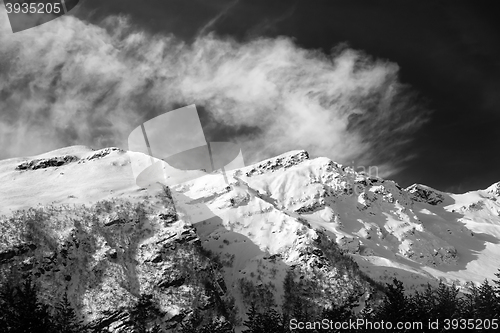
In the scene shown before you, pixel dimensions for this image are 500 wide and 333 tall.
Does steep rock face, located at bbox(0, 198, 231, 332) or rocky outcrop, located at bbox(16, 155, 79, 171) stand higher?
rocky outcrop, located at bbox(16, 155, 79, 171)

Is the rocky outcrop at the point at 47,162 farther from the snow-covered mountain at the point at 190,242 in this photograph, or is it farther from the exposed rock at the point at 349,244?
the exposed rock at the point at 349,244

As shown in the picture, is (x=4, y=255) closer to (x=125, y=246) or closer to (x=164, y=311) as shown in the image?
(x=125, y=246)

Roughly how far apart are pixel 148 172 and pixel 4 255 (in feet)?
214

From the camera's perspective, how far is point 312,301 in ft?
332

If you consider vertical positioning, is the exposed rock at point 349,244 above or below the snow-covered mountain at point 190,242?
below

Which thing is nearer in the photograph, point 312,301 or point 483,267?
point 312,301

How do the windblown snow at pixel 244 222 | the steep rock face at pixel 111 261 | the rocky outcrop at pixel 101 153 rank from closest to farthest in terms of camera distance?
the steep rock face at pixel 111 261 < the windblown snow at pixel 244 222 < the rocky outcrop at pixel 101 153

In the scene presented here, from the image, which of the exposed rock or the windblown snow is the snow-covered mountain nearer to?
the windblown snow

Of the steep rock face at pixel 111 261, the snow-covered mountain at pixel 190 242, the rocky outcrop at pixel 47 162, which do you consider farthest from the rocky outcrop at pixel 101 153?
the steep rock face at pixel 111 261

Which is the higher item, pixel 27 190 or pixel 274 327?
pixel 27 190

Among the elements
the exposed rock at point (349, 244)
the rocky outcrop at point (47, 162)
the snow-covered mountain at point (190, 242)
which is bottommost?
the exposed rock at point (349, 244)

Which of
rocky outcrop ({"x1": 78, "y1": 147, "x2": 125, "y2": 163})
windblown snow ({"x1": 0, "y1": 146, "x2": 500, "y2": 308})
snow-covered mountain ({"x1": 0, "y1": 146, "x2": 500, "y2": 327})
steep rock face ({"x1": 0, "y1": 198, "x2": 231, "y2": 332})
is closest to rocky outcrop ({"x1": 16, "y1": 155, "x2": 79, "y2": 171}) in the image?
windblown snow ({"x1": 0, "y1": 146, "x2": 500, "y2": 308})

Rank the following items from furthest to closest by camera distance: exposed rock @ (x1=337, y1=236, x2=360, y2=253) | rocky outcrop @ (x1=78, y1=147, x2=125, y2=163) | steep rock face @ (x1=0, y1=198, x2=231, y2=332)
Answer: exposed rock @ (x1=337, y1=236, x2=360, y2=253) → rocky outcrop @ (x1=78, y1=147, x2=125, y2=163) → steep rock face @ (x1=0, y1=198, x2=231, y2=332)


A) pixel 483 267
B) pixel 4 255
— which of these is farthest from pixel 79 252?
pixel 483 267
